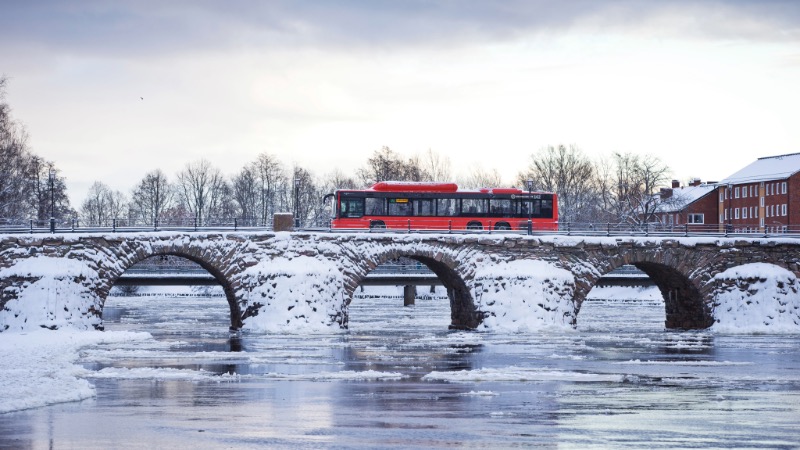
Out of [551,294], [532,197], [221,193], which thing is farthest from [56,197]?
[551,294]

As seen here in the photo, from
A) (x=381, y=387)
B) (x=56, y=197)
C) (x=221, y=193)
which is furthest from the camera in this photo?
(x=221, y=193)

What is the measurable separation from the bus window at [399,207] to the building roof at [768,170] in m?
→ 61.8

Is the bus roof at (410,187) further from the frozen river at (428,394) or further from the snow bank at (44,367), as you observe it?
the snow bank at (44,367)

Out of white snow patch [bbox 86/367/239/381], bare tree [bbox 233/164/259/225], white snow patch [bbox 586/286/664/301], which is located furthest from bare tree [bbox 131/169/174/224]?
white snow patch [bbox 86/367/239/381]

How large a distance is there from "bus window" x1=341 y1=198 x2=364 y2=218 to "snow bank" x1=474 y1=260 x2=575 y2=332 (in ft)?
28.2

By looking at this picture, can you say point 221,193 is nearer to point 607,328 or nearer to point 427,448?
point 607,328

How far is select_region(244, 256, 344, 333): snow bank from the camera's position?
48.1m

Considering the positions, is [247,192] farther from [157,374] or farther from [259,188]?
[157,374]

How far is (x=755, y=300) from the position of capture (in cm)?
5125

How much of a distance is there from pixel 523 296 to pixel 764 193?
69783 mm

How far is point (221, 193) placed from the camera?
129 metres

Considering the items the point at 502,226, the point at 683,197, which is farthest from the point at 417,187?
the point at 683,197

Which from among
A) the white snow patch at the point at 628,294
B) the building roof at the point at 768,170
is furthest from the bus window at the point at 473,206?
the building roof at the point at 768,170

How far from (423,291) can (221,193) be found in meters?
29.2
